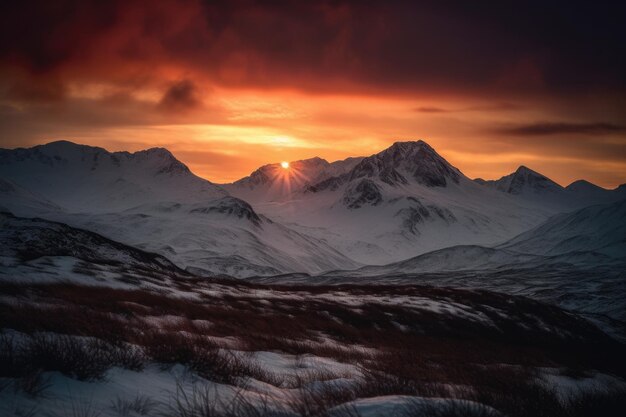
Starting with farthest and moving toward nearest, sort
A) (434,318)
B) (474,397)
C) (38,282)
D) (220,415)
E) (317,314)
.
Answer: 1. (434,318)
2. (317,314)
3. (38,282)
4. (474,397)
5. (220,415)

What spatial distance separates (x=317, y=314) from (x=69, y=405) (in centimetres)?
4085

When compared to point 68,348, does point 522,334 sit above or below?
below

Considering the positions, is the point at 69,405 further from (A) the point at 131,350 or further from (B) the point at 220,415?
(A) the point at 131,350

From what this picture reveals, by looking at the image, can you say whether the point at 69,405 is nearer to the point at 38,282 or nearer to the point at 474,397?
the point at 474,397

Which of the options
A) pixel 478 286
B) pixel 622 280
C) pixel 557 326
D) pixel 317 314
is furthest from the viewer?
pixel 478 286

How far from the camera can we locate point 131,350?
727cm

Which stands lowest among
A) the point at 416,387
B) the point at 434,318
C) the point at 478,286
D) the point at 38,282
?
the point at 478,286

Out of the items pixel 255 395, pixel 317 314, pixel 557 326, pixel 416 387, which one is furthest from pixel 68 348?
pixel 557 326

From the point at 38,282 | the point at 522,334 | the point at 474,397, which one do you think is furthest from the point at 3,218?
the point at 474,397

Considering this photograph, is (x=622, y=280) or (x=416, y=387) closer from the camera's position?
(x=416, y=387)

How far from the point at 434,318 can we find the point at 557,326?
25944 mm

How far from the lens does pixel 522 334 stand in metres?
63.6

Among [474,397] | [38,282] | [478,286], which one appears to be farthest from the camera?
[478,286]

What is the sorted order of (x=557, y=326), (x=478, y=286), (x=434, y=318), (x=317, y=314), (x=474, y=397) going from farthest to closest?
(x=478, y=286)
(x=557, y=326)
(x=434, y=318)
(x=317, y=314)
(x=474, y=397)
